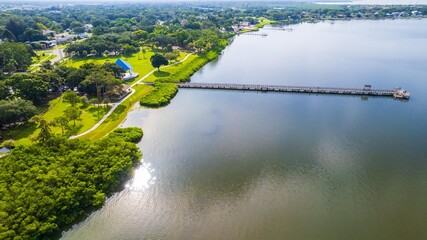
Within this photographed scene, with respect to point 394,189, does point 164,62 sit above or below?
above

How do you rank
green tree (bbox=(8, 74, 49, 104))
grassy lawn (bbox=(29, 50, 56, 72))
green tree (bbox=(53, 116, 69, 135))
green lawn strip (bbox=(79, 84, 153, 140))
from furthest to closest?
grassy lawn (bbox=(29, 50, 56, 72)) → green tree (bbox=(8, 74, 49, 104)) → green lawn strip (bbox=(79, 84, 153, 140)) → green tree (bbox=(53, 116, 69, 135))

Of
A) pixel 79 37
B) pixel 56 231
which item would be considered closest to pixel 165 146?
pixel 56 231

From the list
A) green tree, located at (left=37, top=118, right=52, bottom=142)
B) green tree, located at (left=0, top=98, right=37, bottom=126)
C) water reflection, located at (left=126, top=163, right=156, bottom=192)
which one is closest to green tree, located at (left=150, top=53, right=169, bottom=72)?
green tree, located at (left=0, top=98, right=37, bottom=126)

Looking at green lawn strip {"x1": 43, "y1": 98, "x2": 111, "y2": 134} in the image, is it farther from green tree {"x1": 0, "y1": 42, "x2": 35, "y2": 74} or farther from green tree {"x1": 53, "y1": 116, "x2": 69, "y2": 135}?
green tree {"x1": 0, "y1": 42, "x2": 35, "y2": 74}

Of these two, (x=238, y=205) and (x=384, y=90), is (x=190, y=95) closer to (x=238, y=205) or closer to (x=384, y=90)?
(x=238, y=205)

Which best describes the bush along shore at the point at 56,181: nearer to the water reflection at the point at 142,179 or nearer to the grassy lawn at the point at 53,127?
the water reflection at the point at 142,179

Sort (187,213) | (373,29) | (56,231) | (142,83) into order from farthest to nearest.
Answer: (373,29) → (142,83) → (187,213) → (56,231)
